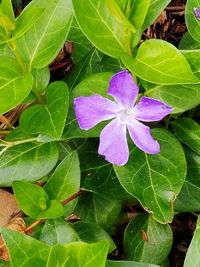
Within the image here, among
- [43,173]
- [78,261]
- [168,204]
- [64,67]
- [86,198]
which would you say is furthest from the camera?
[64,67]

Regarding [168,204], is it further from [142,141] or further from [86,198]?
[86,198]

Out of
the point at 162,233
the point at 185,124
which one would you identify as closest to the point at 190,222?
the point at 162,233

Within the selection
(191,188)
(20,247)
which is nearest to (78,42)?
(191,188)

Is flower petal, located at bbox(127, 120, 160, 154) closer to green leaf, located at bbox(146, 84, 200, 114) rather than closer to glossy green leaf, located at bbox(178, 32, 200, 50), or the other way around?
green leaf, located at bbox(146, 84, 200, 114)

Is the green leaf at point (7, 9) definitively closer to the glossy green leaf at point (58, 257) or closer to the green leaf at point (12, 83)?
the green leaf at point (12, 83)

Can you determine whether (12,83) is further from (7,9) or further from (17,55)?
(7,9)

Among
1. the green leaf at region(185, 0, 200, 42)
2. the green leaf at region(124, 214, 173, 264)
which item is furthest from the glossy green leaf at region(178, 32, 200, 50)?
the green leaf at region(124, 214, 173, 264)

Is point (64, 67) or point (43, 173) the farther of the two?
point (64, 67)
